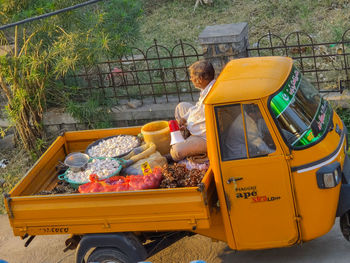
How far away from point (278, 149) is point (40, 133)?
5.27 meters

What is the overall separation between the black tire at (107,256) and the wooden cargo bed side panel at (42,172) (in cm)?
97

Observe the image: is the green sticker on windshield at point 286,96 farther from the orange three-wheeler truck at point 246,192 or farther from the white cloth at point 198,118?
the white cloth at point 198,118

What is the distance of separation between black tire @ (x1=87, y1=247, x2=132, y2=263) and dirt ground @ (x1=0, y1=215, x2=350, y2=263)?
2.63ft

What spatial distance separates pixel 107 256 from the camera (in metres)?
5.60

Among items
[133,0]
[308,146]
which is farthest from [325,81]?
[308,146]

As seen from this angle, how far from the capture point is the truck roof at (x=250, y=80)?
504 centimetres

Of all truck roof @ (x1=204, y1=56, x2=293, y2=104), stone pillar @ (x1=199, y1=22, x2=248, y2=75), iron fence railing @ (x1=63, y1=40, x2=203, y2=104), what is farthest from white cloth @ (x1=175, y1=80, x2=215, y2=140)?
iron fence railing @ (x1=63, y1=40, x2=203, y2=104)

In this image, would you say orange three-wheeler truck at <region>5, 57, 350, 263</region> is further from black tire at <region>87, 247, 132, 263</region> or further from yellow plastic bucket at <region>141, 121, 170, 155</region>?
yellow plastic bucket at <region>141, 121, 170, 155</region>

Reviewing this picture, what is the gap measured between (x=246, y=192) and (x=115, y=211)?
1.19m

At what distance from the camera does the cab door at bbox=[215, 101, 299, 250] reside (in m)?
5.04

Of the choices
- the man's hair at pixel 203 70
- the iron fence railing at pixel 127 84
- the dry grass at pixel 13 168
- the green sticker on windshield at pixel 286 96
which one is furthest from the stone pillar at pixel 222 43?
the dry grass at pixel 13 168

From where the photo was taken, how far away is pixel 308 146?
16.5 ft

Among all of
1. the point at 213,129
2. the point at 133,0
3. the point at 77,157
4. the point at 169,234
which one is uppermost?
the point at 133,0

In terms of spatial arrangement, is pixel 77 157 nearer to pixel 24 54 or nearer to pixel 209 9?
pixel 24 54
